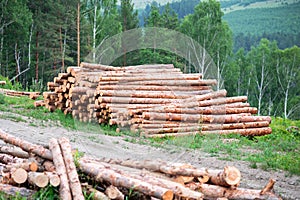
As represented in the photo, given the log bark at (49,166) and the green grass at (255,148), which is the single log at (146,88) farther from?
the log bark at (49,166)

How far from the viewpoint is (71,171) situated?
18.5 feet

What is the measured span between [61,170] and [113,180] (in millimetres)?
656

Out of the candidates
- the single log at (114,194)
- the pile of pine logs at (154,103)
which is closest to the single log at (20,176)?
the single log at (114,194)

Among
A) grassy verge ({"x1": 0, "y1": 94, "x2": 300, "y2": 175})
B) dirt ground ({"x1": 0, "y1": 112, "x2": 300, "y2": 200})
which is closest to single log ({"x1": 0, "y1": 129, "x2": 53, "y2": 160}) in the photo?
dirt ground ({"x1": 0, "y1": 112, "x2": 300, "y2": 200})

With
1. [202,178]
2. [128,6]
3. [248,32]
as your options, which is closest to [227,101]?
[202,178]

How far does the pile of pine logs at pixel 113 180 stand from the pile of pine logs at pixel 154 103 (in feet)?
20.9

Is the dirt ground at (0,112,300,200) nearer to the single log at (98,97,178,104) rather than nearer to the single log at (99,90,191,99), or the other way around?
the single log at (98,97,178,104)

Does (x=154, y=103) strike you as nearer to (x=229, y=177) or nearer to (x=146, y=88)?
(x=146, y=88)

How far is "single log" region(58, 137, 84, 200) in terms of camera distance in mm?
5352

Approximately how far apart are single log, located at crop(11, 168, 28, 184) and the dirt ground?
3338 millimetres

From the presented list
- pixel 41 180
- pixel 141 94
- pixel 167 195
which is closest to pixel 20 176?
pixel 41 180

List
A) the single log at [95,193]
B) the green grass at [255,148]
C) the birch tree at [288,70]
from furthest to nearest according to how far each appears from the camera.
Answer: the birch tree at [288,70]
the green grass at [255,148]
the single log at [95,193]

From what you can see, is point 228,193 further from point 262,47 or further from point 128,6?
point 262,47

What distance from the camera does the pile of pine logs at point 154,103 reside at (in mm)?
12680
